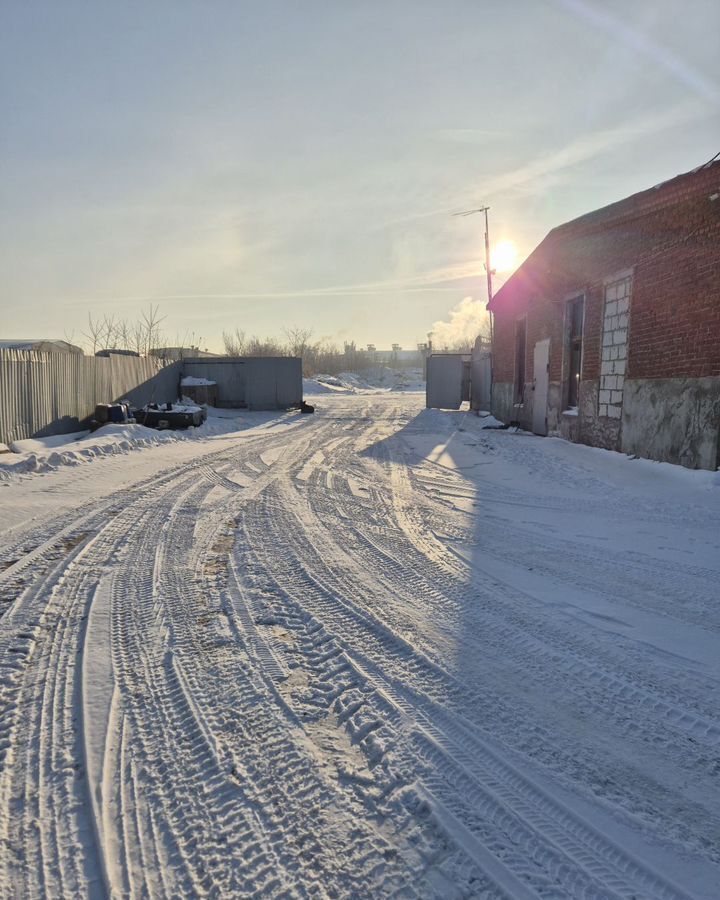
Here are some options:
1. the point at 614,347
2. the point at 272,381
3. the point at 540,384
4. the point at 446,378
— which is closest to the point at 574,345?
the point at 540,384

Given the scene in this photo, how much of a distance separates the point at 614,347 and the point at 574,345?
2.55 meters

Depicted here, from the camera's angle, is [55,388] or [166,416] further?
[166,416]

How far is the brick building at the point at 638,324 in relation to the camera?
800 cm

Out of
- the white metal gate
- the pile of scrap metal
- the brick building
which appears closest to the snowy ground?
the pile of scrap metal

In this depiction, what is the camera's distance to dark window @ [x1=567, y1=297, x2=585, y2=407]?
1280 centimetres

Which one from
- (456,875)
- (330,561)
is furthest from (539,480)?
(456,875)

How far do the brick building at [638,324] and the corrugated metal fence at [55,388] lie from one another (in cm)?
1247

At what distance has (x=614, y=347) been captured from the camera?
1055 cm

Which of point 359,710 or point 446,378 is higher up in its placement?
point 446,378

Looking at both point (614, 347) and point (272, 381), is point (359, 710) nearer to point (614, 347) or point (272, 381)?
point (614, 347)

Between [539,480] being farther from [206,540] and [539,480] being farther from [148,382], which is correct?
[148,382]

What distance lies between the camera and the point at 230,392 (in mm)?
26016

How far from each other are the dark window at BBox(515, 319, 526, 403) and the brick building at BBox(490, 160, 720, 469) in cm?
276

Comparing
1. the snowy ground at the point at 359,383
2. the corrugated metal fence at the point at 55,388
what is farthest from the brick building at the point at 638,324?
the snowy ground at the point at 359,383
